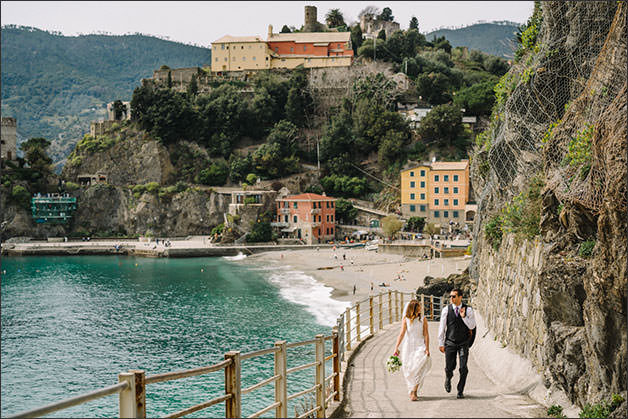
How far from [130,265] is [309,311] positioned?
25.2 m

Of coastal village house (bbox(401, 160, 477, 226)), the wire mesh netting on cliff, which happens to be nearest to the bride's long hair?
the wire mesh netting on cliff

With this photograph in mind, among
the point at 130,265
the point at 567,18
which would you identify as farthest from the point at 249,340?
the point at 130,265

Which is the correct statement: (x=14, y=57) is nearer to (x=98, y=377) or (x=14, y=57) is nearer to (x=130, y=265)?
(x=130, y=265)

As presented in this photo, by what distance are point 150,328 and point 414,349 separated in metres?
20.8

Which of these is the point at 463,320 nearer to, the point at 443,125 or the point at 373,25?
the point at 443,125

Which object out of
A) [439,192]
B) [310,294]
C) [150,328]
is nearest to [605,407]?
[150,328]

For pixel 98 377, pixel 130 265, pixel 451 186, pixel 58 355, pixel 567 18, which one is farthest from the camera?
pixel 451 186

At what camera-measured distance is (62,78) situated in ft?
601

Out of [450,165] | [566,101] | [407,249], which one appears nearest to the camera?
[566,101]

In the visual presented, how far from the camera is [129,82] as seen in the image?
193 m

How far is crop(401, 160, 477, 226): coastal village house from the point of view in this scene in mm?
49531

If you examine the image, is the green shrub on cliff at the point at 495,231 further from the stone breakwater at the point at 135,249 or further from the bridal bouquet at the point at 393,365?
→ the stone breakwater at the point at 135,249

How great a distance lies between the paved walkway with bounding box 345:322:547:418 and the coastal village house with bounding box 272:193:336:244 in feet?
139

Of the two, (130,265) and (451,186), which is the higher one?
(451,186)
